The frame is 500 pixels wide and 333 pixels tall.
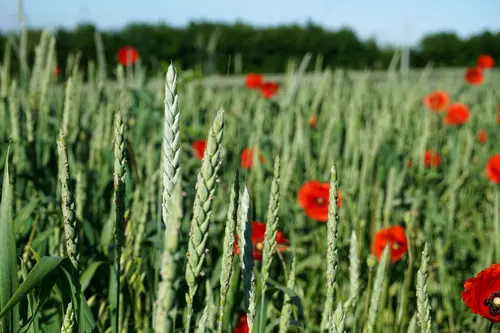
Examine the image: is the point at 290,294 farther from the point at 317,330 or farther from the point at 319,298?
the point at 319,298

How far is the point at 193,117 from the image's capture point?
7.14 ft

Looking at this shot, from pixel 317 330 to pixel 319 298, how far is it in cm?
22

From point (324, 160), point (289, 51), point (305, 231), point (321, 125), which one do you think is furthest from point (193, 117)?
point (289, 51)

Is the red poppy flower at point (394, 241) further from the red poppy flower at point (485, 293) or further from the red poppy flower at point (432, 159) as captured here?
the red poppy flower at point (432, 159)

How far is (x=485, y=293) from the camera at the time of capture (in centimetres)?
63

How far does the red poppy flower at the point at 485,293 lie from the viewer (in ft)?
1.96

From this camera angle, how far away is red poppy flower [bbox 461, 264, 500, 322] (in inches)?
23.6

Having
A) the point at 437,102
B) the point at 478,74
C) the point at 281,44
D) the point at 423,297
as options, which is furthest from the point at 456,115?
the point at 281,44

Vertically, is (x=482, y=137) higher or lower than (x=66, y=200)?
lower

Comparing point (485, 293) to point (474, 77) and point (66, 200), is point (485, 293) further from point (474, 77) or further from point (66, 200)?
point (474, 77)

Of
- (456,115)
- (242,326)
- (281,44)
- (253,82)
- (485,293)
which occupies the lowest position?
(242,326)

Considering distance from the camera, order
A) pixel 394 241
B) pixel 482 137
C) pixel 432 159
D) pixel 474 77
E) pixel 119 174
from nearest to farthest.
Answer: pixel 119 174
pixel 394 241
pixel 432 159
pixel 482 137
pixel 474 77

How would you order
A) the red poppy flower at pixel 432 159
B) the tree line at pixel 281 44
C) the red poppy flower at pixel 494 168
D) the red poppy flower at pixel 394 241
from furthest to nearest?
the tree line at pixel 281 44, the red poppy flower at pixel 432 159, the red poppy flower at pixel 494 168, the red poppy flower at pixel 394 241

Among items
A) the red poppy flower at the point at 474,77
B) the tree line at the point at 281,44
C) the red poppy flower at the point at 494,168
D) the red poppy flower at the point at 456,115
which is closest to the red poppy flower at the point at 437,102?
the red poppy flower at the point at 456,115
